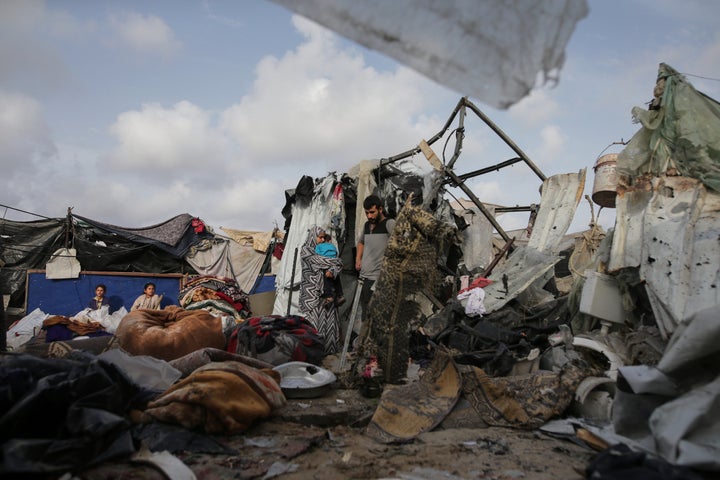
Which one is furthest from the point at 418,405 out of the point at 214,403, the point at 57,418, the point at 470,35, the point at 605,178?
the point at 605,178

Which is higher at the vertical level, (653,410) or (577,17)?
(577,17)

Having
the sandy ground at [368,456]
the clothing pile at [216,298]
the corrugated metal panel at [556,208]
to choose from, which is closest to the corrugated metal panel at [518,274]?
the corrugated metal panel at [556,208]

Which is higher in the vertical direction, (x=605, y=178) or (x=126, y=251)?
(x=605, y=178)

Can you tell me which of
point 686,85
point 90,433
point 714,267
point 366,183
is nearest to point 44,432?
point 90,433

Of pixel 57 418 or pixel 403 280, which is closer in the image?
pixel 57 418

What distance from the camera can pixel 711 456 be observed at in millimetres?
1648

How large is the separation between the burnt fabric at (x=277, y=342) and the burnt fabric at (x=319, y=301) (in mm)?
981

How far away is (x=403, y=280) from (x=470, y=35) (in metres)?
3.01

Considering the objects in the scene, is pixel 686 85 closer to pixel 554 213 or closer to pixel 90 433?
pixel 554 213

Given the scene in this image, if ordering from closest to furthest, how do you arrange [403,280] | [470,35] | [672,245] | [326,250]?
[470,35], [672,245], [403,280], [326,250]

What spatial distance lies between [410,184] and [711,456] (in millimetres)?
5381

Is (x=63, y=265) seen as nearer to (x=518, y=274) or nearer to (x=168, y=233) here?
→ (x=168, y=233)

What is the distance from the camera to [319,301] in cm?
582

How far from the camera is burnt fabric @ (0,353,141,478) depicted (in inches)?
64.0
